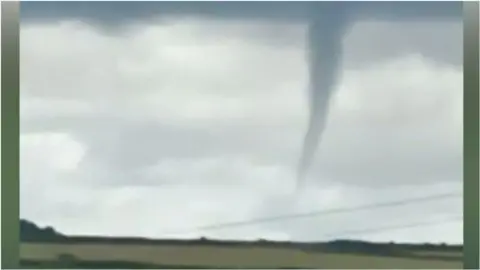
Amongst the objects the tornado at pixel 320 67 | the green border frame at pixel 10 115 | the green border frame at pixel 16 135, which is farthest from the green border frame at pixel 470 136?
the green border frame at pixel 10 115

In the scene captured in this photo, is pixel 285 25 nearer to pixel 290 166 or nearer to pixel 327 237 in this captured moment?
pixel 290 166

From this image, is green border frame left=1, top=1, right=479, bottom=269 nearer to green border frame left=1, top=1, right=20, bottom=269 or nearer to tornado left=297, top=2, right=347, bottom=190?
green border frame left=1, top=1, right=20, bottom=269

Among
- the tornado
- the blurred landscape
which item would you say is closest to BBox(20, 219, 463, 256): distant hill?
the blurred landscape

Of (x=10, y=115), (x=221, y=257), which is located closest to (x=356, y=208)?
(x=221, y=257)

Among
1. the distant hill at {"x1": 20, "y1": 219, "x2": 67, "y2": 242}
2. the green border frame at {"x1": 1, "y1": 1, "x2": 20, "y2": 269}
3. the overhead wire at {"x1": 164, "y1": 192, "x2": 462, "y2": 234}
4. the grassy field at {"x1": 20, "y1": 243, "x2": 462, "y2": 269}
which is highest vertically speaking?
the green border frame at {"x1": 1, "y1": 1, "x2": 20, "y2": 269}

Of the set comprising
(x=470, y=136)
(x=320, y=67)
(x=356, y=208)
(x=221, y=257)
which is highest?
(x=320, y=67)

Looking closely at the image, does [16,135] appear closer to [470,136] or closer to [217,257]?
[217,257]
